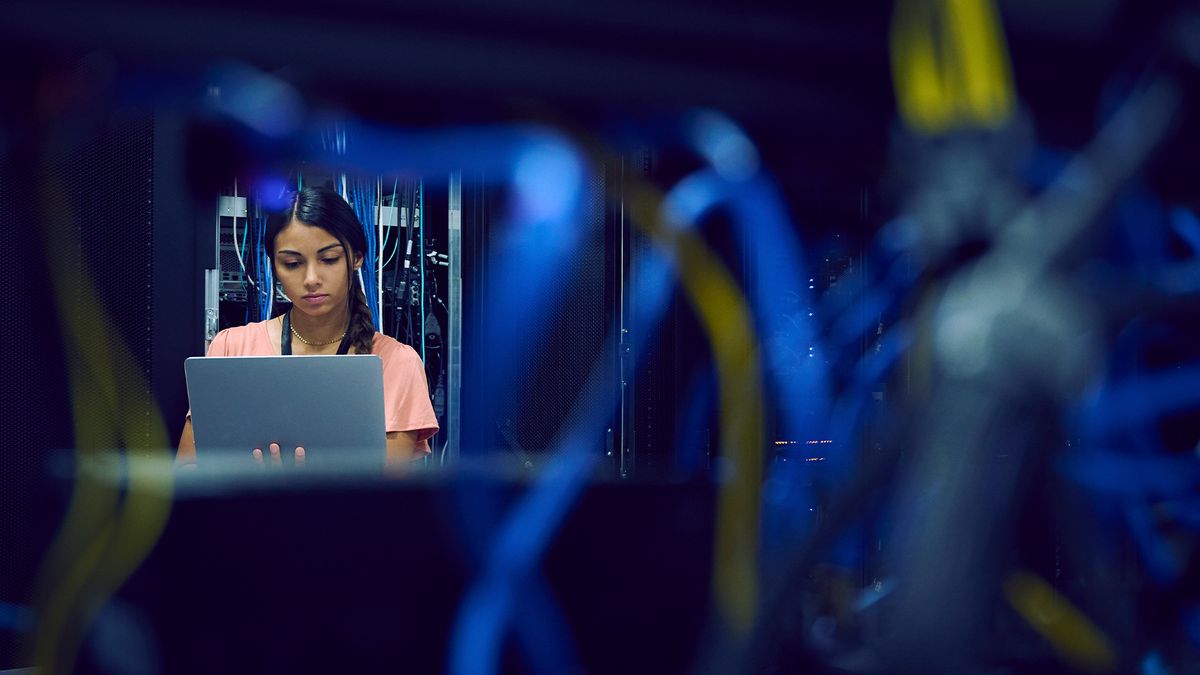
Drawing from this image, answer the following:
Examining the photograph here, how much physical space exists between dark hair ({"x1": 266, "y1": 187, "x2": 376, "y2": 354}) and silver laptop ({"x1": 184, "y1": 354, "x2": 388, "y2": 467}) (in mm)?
499

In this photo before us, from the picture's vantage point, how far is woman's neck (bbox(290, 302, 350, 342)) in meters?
1.39

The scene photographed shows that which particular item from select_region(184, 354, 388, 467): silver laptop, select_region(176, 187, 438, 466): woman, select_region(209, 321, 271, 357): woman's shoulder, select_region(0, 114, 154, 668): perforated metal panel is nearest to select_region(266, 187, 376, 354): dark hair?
select_region(176, 187, 438, 466): woman

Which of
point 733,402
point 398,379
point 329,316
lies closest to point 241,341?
point 329,316

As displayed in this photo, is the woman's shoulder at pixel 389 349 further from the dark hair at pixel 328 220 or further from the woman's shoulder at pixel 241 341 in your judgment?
the woman's shoulder at pixel 241 341

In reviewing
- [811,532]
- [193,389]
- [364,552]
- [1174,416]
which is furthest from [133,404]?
[1174,416]

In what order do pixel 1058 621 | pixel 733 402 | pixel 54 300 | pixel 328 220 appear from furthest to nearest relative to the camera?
pixel 328 220, pixel 54 300, pixel 1058 621, pixel 733 402

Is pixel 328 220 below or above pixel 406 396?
above

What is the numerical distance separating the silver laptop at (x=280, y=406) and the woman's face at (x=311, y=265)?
49 centimetres

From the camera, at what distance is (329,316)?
1386mm

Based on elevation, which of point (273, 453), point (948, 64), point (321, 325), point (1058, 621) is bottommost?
point (1058, 621)

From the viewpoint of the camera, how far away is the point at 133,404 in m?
1.00

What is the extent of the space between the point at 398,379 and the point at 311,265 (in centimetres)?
21

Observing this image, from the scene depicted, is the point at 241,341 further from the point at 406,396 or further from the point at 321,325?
the point at 406,396

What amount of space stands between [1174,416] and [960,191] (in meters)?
0.76
